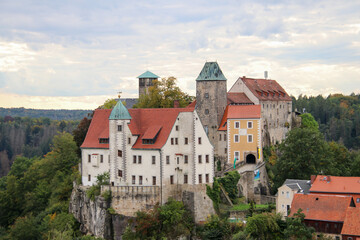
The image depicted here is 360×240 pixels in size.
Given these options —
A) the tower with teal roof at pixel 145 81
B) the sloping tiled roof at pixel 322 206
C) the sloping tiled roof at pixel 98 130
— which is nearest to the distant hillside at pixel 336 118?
the tower with teal roof at pixel 145 81

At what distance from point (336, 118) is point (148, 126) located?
403 ft

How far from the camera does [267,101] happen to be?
3629 inches

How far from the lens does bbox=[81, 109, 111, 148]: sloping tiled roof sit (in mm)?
71625

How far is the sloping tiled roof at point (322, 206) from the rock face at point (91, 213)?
66.0 feet

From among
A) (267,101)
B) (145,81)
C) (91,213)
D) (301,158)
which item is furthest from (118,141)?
(145,81)

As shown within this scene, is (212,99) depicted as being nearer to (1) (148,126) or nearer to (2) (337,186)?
(1) (148,126)

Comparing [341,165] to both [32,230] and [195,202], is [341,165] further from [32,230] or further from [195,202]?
[32,230]

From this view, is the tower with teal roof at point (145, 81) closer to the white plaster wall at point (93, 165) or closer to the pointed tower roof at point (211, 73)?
the pointed tower roof at point (211, 73)

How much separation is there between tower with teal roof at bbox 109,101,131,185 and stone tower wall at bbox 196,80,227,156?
18030 millimetres

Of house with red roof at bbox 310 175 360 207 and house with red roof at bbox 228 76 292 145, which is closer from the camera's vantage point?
house with red roof at bbox 310 175 360 207

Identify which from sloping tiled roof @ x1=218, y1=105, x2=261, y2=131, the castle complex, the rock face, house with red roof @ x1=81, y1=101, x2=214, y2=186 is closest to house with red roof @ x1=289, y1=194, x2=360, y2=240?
the castle complex

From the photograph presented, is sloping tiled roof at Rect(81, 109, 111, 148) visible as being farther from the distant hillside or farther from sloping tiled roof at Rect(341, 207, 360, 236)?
the distant hillside

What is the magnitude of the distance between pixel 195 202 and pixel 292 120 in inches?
1598

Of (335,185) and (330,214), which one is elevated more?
(335,185)
